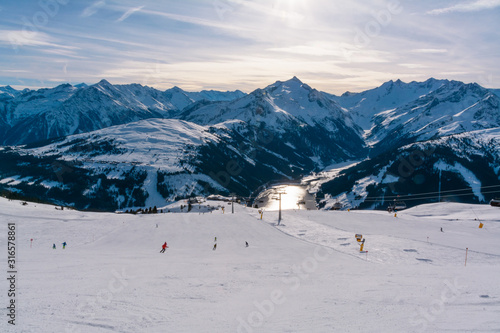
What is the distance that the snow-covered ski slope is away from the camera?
19.8 meters

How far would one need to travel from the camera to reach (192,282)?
2800 cm

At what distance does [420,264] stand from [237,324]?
2708 centimetres

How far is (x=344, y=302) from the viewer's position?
23.0m

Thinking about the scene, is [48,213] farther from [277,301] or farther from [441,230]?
[441,230]

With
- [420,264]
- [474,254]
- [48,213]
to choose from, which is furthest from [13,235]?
[474,254]

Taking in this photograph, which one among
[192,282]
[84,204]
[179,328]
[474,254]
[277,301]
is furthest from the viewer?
[84,204]

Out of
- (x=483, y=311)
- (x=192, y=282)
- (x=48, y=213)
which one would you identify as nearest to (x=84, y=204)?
(x=48, y=213)

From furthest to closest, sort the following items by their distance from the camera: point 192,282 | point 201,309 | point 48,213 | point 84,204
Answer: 1. point 84,204
2. point 48,213
3. point 192,282
4. point 201,309

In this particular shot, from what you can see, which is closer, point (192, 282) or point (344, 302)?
point (344, 302)

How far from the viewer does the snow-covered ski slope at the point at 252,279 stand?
779 inches

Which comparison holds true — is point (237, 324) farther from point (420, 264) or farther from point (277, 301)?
point (420, 264)

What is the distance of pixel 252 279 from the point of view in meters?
29.7

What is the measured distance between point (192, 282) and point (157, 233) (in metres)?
30.5

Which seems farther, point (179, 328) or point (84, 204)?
point (84, 204)
